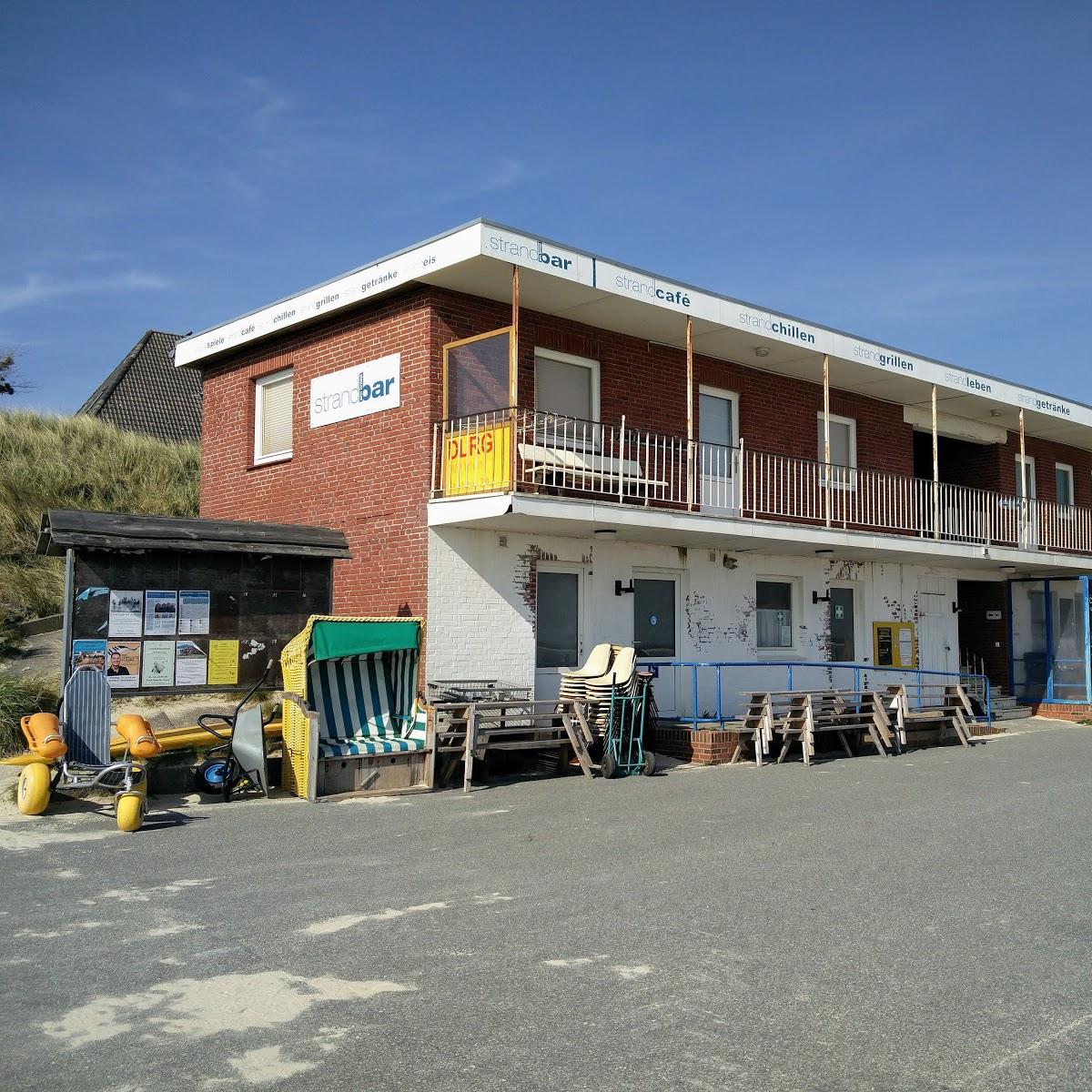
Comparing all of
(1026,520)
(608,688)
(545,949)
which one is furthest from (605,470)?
(1026,520)

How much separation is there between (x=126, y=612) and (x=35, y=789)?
277cm

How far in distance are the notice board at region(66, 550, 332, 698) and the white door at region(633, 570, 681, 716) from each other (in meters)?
4.90

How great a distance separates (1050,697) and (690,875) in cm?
1724

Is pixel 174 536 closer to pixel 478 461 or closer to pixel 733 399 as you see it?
pixel 478 461

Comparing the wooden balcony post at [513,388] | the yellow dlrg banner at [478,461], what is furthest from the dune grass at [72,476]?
the wooden balcony post at [513,388]

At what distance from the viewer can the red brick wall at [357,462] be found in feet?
47.3

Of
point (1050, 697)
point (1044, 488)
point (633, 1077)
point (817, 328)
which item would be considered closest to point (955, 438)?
point (1044, 488)

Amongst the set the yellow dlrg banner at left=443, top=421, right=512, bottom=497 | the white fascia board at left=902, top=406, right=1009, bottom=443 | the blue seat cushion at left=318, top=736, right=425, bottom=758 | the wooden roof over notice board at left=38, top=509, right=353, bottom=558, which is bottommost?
the blue seat cushion at left=318, top=736, right=425, bottom=758

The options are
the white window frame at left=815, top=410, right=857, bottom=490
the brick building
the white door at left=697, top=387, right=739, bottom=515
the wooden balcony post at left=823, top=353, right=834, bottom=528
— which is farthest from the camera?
the white window frame at left=815, top=410, right=857, bottom=490

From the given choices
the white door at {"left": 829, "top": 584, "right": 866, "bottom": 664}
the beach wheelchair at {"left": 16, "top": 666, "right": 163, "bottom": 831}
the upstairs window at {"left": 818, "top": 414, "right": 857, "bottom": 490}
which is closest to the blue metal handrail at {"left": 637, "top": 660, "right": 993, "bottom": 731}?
the white door at {"left": 829, "top": 584, "right": 866, "bottom": 664}

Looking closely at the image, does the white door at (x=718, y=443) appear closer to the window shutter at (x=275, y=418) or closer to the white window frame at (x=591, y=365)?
the white window frame at (x=591, y=365)

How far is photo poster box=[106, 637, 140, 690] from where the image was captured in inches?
470

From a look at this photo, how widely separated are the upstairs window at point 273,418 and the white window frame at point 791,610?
761cm

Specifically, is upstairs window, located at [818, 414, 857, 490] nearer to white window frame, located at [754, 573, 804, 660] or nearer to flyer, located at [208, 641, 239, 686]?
white window frame, located at [754, 573, 804, 660]
